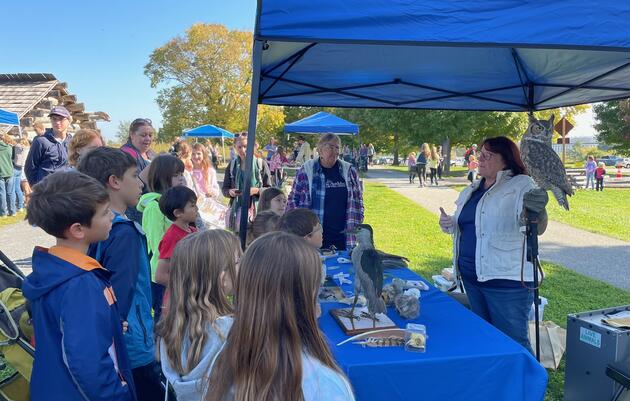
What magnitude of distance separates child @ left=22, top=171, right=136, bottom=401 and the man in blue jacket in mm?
4580

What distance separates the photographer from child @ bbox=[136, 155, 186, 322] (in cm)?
331

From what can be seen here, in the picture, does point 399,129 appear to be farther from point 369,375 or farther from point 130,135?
point 369,375

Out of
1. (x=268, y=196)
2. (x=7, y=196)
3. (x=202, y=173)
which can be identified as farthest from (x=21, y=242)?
(x=268, y=196)

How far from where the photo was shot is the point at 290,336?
1179mm

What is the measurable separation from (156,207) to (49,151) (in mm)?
3380

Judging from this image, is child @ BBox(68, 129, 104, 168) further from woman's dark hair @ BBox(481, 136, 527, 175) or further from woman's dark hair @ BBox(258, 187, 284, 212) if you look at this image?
woman's dark hair @ BBox(481, 136, 527, 175)

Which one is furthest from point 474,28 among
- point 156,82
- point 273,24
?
point 156,82

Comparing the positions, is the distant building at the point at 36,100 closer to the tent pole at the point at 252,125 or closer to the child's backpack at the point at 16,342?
the tent pole at the point at 252,125

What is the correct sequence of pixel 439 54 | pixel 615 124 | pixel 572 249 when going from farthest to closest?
1. pixel 615 124
2. pixel 572 249
3. pixel 439 54

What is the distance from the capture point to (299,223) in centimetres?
262

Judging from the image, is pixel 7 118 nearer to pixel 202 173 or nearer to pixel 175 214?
pixel 202 173

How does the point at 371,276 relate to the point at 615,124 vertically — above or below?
below

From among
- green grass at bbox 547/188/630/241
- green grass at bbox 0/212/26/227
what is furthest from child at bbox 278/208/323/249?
green grass at bbox 0/212/26/227

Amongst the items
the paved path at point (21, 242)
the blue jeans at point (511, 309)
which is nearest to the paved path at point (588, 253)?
the blue jeans at point (511, 309)
